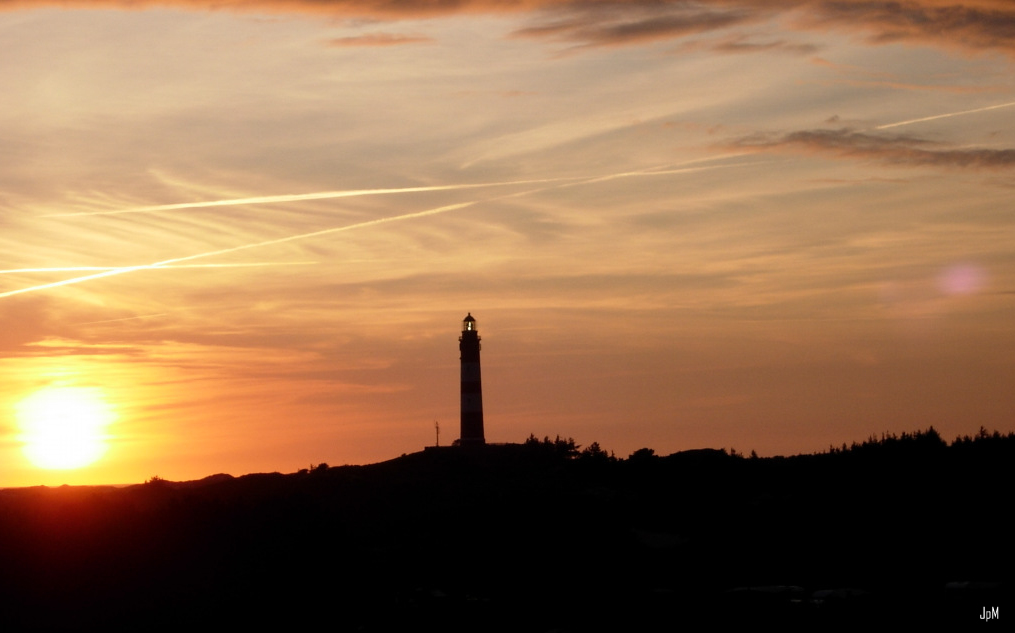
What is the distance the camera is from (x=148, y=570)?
3712cm

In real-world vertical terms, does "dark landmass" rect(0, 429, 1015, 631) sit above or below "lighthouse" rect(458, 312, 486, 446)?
below

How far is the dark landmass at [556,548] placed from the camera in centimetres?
2956

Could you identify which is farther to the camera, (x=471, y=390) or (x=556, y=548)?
(x=471, y=390)

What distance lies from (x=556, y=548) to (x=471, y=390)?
28.3 meters

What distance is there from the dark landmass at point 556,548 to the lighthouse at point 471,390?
16107mm

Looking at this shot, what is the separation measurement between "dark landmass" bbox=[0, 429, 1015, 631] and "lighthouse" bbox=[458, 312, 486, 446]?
16107mm

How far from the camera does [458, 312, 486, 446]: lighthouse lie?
62188mm

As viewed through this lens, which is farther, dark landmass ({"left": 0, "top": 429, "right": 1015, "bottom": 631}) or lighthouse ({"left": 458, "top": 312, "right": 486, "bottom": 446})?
lighthouse ({"left": 458, "top": 312, "right": 486, "bottom": 446})

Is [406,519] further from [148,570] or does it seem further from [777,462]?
[777,462]

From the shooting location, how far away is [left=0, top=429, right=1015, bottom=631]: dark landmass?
1164 inches

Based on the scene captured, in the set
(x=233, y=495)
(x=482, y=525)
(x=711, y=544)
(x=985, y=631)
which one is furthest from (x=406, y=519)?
(x=985, y=631)

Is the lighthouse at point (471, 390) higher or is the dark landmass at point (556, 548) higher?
the lighthouse at point (471, 390)

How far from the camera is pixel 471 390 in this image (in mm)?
63312

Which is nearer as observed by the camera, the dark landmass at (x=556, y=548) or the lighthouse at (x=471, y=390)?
the dark landmass at (x=556, y=548)
